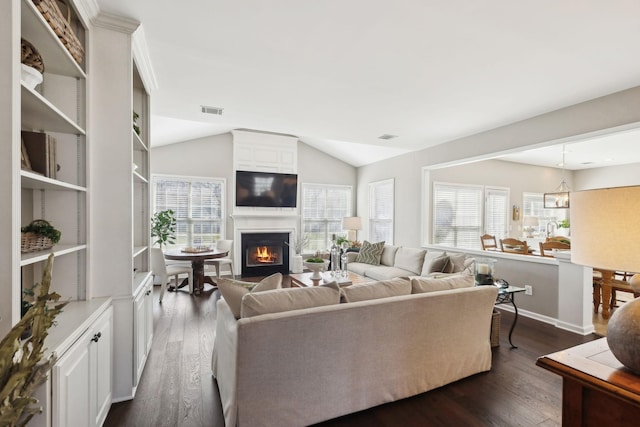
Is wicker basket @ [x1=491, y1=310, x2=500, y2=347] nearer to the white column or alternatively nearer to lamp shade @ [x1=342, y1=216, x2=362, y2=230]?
the white column

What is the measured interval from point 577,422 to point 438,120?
11.7 ft

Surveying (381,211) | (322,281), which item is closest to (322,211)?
(381,211)

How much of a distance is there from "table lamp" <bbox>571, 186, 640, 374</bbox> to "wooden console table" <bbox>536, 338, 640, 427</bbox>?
80 mm

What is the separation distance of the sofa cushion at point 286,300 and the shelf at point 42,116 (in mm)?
1398

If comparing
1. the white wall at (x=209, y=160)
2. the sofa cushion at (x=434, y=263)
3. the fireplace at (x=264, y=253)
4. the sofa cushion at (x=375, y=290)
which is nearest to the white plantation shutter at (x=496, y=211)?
the sofa cushion at (x=434, y=263)

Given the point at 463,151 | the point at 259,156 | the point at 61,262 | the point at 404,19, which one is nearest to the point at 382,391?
the point at 61,262

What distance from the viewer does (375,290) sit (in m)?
2.16

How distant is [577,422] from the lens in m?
1.12

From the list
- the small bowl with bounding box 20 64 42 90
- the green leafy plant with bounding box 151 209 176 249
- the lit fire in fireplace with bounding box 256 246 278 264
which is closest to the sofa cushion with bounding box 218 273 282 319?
the small bowl with bounding box 20 64 42 90

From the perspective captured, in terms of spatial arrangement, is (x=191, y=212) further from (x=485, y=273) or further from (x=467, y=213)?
(x=467, y=213)

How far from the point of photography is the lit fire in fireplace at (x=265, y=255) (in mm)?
6625

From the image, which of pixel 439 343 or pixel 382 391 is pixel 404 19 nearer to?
pixel 439 343

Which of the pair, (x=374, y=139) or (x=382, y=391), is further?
(x=374, y=139)

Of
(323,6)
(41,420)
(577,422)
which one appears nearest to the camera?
(577,422)
